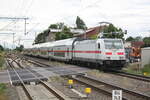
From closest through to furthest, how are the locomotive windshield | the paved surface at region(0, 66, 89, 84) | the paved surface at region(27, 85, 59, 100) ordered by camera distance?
the paved surface at region(27, 85, 59, 100) < the paved surface at region(0, 66, 89, 84) < the locomotive windshield

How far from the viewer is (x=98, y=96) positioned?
454 inches

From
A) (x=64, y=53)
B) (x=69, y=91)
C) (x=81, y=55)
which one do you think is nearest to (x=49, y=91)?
(x=69, y=91)

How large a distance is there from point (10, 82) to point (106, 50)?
9.52 meters

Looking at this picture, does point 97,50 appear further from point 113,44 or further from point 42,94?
point 42,94

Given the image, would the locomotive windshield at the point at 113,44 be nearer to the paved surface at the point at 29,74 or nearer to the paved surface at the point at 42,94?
the paved surface at the point at 29,74

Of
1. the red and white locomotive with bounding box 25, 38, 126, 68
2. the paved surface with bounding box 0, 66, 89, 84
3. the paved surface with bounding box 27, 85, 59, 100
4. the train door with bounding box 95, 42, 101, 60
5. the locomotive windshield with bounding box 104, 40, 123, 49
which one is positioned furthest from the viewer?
the train door with bounding box 95, 42, 101, 60

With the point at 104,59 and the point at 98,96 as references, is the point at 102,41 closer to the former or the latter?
the point at 104,59

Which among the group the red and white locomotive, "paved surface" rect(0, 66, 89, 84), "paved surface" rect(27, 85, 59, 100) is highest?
the red and white locomotive

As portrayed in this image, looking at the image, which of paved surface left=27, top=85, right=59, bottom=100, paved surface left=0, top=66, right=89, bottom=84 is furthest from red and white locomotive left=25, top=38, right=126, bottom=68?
paved surface left=27, top=85, right=59, bottom=100

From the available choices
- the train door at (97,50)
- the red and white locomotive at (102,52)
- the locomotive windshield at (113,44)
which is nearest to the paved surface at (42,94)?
the red and white locomotive at (102,52)

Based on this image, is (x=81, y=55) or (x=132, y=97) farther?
(x=81, y=55)

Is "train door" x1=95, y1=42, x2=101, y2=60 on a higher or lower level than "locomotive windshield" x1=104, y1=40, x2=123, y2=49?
lower

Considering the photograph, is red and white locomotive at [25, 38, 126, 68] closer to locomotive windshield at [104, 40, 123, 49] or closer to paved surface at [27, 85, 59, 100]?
locomotive windshield at [104, 40, 123, 49]

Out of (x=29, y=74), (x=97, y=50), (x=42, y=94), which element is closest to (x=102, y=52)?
(x=97, y=50)
